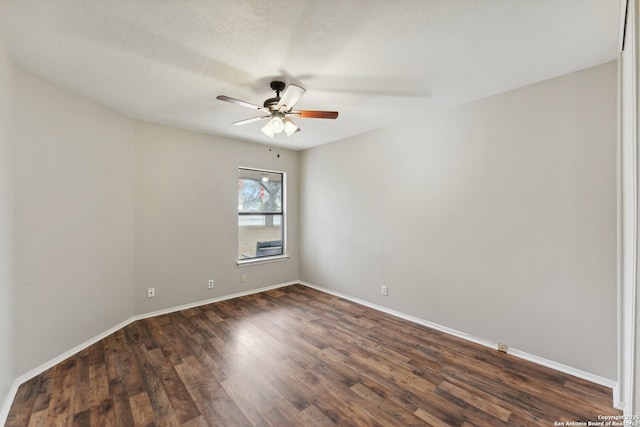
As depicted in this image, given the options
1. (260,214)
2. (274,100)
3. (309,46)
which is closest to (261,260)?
(260,214)

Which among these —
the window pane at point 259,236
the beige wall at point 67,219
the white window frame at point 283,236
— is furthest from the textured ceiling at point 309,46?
the window pane at point 259,236

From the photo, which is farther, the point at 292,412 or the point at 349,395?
the point at 349,395

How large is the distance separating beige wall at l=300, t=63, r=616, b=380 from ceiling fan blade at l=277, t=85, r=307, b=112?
70.3 inches

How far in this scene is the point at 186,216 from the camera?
3.78 meters

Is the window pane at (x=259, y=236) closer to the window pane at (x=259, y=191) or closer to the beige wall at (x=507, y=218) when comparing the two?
the window pane at (x=259, y=191)

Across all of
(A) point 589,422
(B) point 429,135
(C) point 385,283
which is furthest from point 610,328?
(B) point 429,135

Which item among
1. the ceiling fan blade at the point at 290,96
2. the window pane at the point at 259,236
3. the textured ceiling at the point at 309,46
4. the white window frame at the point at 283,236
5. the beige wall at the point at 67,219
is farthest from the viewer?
the window pane at the point at 259,236

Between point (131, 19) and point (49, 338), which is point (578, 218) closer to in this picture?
point (131, 19)

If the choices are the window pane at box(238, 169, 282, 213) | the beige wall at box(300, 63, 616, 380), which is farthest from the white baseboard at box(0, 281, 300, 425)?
the beige wall at box(300, 63, 616, 380)

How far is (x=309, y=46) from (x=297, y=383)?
8.48 feet

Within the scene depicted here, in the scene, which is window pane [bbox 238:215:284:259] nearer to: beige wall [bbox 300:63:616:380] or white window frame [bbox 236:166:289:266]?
white window frame [bbox 236:166:289:266]

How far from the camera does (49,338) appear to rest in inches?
92.4

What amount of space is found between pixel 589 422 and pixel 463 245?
1.56m

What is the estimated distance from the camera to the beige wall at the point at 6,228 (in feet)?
5.98
